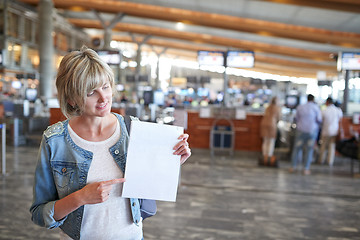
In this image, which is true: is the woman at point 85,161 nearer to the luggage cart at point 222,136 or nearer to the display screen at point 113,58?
the luggage cart at point 222,136

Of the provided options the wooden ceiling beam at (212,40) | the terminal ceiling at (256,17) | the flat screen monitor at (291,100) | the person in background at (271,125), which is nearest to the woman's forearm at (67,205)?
the person in background at (271,125)

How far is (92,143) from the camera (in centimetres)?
105

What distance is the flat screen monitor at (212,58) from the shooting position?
939 cm

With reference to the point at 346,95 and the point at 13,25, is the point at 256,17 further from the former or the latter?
the point at 13,25

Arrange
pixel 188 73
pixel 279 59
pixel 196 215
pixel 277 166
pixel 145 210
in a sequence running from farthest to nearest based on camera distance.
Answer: pixel 188 73
pixel 279 59
pixel 277 166
pixel 196 215
pixel 145 210

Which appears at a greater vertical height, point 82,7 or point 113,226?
point 82,7

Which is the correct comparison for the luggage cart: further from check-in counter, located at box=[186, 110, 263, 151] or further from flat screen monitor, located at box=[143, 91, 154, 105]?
flat screen monitor, located at box=[143, 91, 154, 105]

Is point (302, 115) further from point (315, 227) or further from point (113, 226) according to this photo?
point (113, 226)

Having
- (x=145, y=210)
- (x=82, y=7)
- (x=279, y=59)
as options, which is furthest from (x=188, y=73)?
(x=145, y=210)

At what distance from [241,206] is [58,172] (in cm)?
348

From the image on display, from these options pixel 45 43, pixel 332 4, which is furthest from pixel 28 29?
pixel 332 4

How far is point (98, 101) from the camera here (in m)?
1.02

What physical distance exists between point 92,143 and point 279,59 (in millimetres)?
25387

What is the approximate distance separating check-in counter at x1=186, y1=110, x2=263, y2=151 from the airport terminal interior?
0.03 metres
